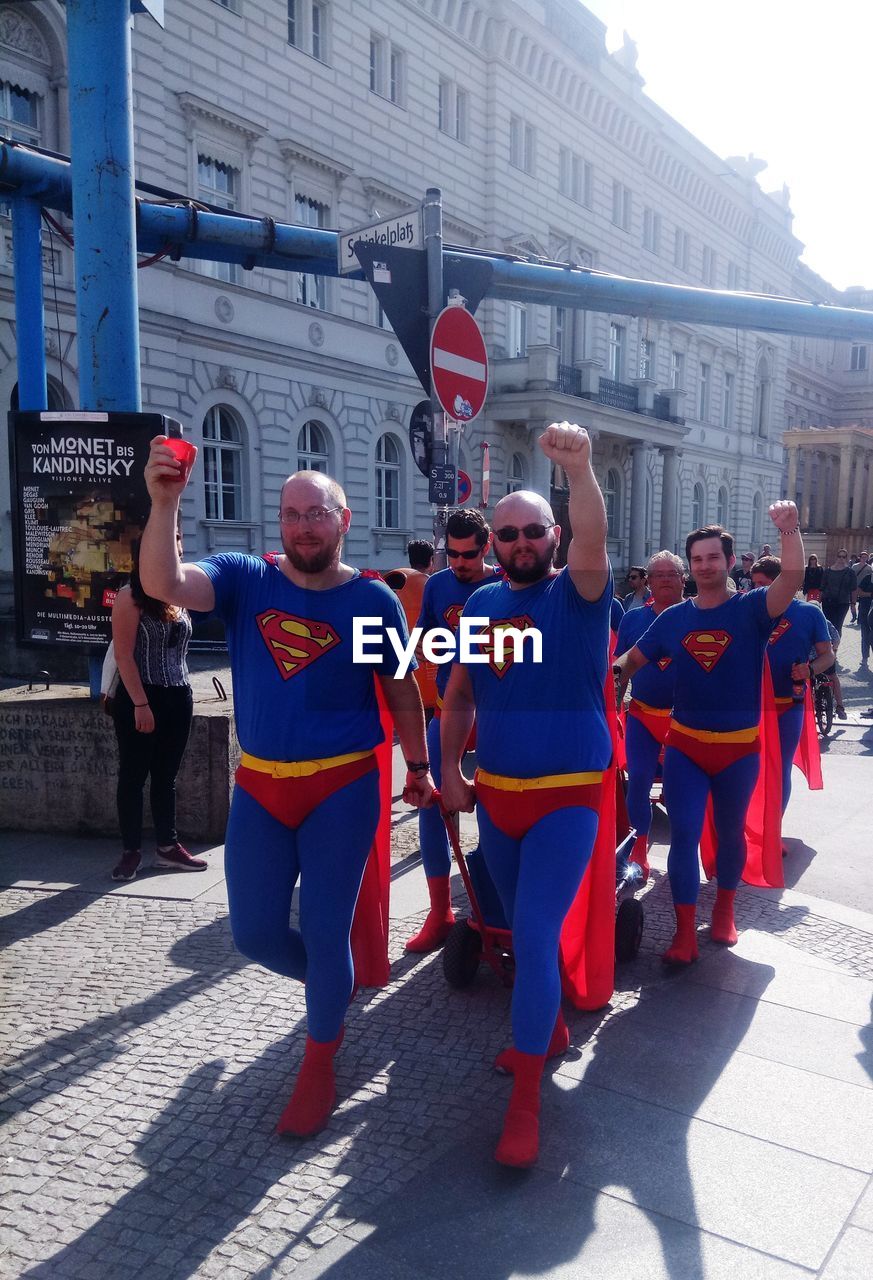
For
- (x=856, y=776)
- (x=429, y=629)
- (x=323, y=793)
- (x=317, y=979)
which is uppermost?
(x=429, y=629)

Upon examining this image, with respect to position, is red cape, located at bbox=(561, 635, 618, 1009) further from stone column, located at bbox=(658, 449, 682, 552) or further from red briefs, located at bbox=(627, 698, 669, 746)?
stone column, located at bbox=(658, 449, 682, 552)

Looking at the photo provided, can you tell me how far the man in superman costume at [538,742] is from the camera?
9.05ft

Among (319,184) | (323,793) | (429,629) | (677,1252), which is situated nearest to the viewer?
(677,1252)

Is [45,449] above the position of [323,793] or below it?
above

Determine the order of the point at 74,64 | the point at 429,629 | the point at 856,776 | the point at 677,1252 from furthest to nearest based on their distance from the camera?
the point at 856,776, the point at 74,64, the point at 429,629, the point at 677,1252

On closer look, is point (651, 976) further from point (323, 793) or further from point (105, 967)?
point (105, 967)

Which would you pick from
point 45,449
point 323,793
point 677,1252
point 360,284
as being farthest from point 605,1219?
point 360,284

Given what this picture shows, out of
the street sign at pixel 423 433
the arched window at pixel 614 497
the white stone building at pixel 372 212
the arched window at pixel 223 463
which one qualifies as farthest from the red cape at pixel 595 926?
the arched window at pixel 614 497

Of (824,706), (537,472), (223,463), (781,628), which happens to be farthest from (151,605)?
(537,472)

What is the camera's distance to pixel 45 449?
18.7 ft

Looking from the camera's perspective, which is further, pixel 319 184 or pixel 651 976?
pixel 319 184

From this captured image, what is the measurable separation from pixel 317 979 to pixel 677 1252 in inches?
45.6

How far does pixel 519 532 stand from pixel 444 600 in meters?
1.39

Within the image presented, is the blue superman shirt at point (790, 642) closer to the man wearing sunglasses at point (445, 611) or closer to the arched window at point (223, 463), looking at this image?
the man wearing sunglasses at point (445, 611)
